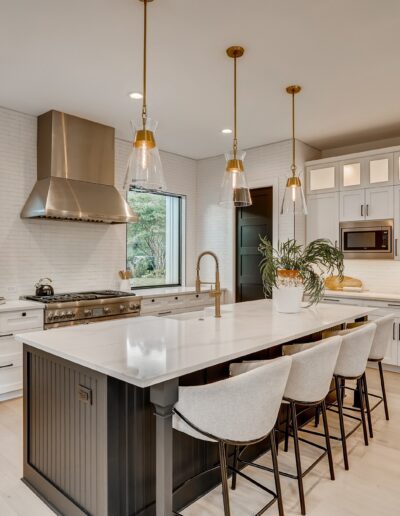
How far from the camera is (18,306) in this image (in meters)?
3.61

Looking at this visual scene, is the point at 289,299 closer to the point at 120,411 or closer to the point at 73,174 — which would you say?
the point at 120,411

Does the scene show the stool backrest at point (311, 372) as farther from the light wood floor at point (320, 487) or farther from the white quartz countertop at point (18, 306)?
the white quartz countertop at point (18, 306)

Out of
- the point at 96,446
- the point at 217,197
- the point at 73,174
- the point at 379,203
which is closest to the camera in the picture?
the point at 96,446

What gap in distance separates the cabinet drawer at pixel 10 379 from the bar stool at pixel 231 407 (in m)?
2.51

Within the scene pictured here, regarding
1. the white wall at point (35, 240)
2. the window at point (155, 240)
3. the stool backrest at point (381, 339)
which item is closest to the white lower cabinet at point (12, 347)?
the white wall at point (35, 240)

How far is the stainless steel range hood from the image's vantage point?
4.00 meters

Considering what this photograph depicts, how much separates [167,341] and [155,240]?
390 centimetres

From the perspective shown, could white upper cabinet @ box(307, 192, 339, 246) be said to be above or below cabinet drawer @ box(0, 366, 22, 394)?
above

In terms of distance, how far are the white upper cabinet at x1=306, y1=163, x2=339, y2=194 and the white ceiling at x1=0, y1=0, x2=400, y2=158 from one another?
59cm

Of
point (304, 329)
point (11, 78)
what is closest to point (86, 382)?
point (304, 329)

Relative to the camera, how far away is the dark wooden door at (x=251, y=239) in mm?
5582

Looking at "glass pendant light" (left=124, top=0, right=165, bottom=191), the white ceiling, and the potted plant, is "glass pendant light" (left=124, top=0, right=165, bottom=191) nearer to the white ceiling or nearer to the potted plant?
the white ceiling

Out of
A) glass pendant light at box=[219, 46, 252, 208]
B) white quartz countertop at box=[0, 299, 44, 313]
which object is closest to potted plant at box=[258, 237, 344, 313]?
glass pendant light at box=[219, 46, 252, 208]

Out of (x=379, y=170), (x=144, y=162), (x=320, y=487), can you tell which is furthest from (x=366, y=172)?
(x=320, y=487)
